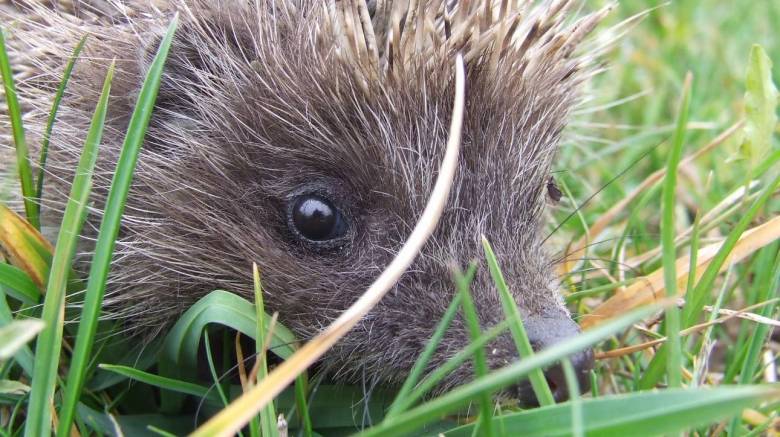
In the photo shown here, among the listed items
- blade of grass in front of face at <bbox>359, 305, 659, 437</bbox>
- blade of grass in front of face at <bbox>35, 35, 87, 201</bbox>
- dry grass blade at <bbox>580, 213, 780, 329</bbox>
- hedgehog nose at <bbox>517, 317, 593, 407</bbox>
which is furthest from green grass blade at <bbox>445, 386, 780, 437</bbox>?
blade of grass in front of face at <bbox>35, 35, 87, 201</bbox>

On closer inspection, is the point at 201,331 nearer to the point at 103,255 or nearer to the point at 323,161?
the point at 103,255

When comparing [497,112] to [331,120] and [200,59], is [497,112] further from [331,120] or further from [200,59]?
[200,59]

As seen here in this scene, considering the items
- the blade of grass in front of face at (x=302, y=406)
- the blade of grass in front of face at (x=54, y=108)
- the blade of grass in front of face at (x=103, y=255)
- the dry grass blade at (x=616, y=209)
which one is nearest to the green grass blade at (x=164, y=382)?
the blade of grass in front of face at (x=103, y=255)

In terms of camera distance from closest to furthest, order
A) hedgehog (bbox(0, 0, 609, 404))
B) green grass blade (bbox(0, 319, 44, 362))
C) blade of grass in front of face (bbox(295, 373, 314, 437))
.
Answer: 1. green grass blade (bbox(0, 319, 44, 362))
2. blade of grass in front of face (bbox(295, 373, 314, 437))
3. hedgehog (bbox(0, 0, 609, 404))

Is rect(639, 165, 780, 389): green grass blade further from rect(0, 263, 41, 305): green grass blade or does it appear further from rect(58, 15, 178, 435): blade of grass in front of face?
rect(0, 263, 41, 305): green grass blade

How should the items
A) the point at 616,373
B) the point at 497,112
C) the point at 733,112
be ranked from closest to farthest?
the point at 497,112
the point at 616,373
the point at 733,112

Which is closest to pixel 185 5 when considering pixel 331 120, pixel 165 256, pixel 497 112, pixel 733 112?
pixel 331 120

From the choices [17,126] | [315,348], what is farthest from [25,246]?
[315,348]
